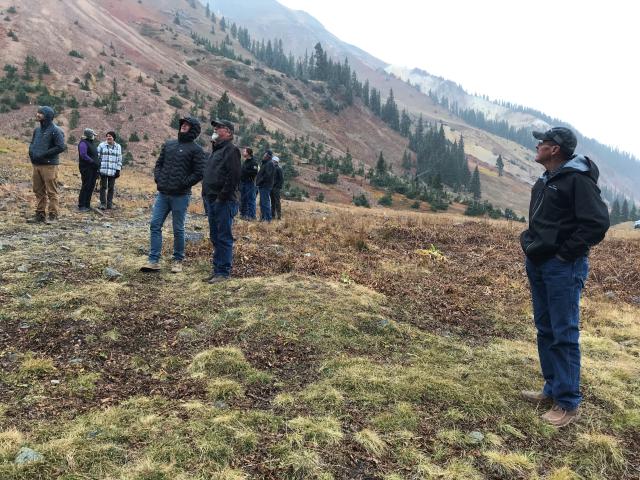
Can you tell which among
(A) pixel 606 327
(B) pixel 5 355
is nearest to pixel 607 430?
(A) pixel 606 327

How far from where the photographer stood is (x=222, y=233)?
300 inches

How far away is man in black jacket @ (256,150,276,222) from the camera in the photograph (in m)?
15.0

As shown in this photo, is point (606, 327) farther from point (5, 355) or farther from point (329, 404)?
point (5, 355)

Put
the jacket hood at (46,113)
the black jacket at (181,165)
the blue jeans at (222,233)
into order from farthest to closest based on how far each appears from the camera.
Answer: the jacket hood at (46,113), the black jacket at (181,165), the blue jeans at (222,233)

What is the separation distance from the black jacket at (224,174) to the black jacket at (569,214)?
4708mm

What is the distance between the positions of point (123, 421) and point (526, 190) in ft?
524

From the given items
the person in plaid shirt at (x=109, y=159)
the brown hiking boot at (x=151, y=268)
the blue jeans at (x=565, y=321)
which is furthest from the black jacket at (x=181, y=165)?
the person in plaid shirt at (x=109, y=159)

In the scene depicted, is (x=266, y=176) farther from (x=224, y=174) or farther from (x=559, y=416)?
(x=559, y=416)

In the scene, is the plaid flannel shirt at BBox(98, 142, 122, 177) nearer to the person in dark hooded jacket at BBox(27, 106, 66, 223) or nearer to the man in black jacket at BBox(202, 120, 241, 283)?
the person in dark hooded jacket at BBox(27, 106, 66, 223)

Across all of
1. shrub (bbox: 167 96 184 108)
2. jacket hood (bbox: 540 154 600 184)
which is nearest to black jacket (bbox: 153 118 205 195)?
jacket hood (bbox: 540 154 600 184)

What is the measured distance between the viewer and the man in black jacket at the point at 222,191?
7.48 m

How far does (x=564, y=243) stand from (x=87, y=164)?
41.2 ft

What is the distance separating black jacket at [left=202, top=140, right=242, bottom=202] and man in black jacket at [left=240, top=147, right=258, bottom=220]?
7133 mm

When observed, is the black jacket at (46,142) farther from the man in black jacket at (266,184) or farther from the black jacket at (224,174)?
the man in black jacket at (266,184)
